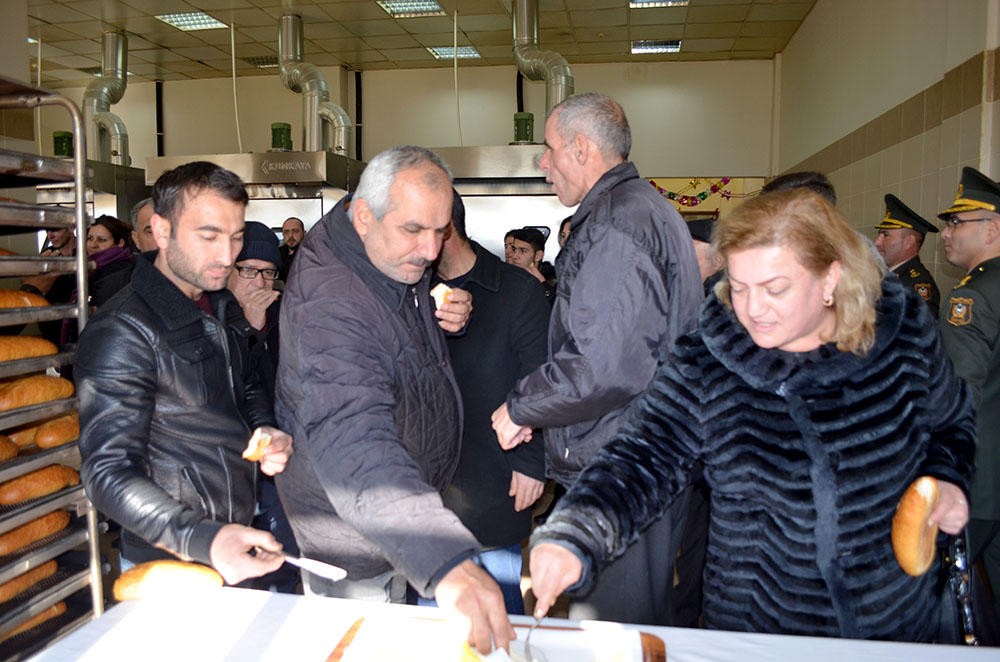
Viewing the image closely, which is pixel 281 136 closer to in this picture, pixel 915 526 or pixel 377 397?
pixel 377 397

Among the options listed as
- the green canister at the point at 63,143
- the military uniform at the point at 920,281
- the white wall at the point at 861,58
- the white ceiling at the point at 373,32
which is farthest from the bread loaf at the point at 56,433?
the green canister at the point at 63,143

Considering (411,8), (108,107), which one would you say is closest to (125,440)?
(411,8)

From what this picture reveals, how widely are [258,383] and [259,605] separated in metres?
0.89

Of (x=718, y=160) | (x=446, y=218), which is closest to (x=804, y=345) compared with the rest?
(x=446, y=218)

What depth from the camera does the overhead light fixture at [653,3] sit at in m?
7.77

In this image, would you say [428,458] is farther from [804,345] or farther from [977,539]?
[977,539]

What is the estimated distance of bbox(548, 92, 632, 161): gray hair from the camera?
233cm

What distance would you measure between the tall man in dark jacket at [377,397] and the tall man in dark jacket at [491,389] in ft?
1.22

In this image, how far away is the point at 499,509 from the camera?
2.32 m

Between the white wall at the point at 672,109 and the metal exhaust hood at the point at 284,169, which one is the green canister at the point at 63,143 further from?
the white wall at the point at 672,109

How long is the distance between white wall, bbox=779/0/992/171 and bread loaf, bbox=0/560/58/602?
5.24m

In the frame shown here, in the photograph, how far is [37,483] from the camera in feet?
6.86

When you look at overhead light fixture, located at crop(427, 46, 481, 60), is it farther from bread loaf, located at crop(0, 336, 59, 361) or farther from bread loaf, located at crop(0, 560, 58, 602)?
bread loaf, located at crop(0, 560, 58, 602)

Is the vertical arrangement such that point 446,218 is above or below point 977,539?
above
